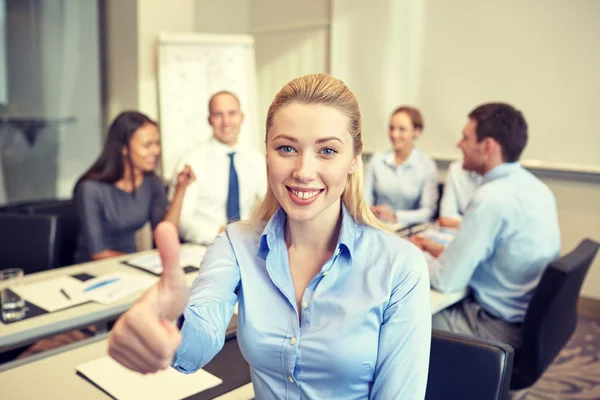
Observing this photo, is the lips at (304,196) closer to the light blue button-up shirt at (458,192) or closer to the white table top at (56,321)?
the white table top at (56,321)

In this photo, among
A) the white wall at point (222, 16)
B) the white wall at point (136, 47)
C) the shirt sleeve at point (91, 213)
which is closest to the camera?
the shirt sleeve at point (91, 213)

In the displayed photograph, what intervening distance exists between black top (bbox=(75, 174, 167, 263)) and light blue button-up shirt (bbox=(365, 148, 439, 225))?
1.53 meters

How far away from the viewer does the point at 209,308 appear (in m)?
1.10

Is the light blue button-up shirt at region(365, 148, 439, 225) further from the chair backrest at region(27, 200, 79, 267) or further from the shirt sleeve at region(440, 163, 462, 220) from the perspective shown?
the chair backrest at region(27, 200, 79, 267)

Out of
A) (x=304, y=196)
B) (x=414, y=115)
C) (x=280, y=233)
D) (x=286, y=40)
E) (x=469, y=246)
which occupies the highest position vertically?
(x=286, y=40)

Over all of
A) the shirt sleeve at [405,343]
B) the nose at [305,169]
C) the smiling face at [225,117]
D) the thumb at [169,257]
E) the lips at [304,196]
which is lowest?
the shirt sleeve at [405,343]

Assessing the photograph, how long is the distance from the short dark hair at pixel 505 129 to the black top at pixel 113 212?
1.73 m

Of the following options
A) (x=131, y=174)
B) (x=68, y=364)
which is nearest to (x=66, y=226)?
(x=131, y=174)

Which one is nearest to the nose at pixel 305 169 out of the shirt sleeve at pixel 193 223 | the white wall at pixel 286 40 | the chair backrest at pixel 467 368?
the chair backrest at pixel 467 368

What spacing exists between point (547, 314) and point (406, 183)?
205 centimetres

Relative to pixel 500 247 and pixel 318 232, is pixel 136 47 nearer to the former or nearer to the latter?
pixel 500 247

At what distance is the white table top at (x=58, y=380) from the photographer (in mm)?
1310

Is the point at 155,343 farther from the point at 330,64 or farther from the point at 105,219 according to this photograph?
the point at 330,64

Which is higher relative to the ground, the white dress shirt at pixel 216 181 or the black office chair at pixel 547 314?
the white dress shirt at pixel 216 181
